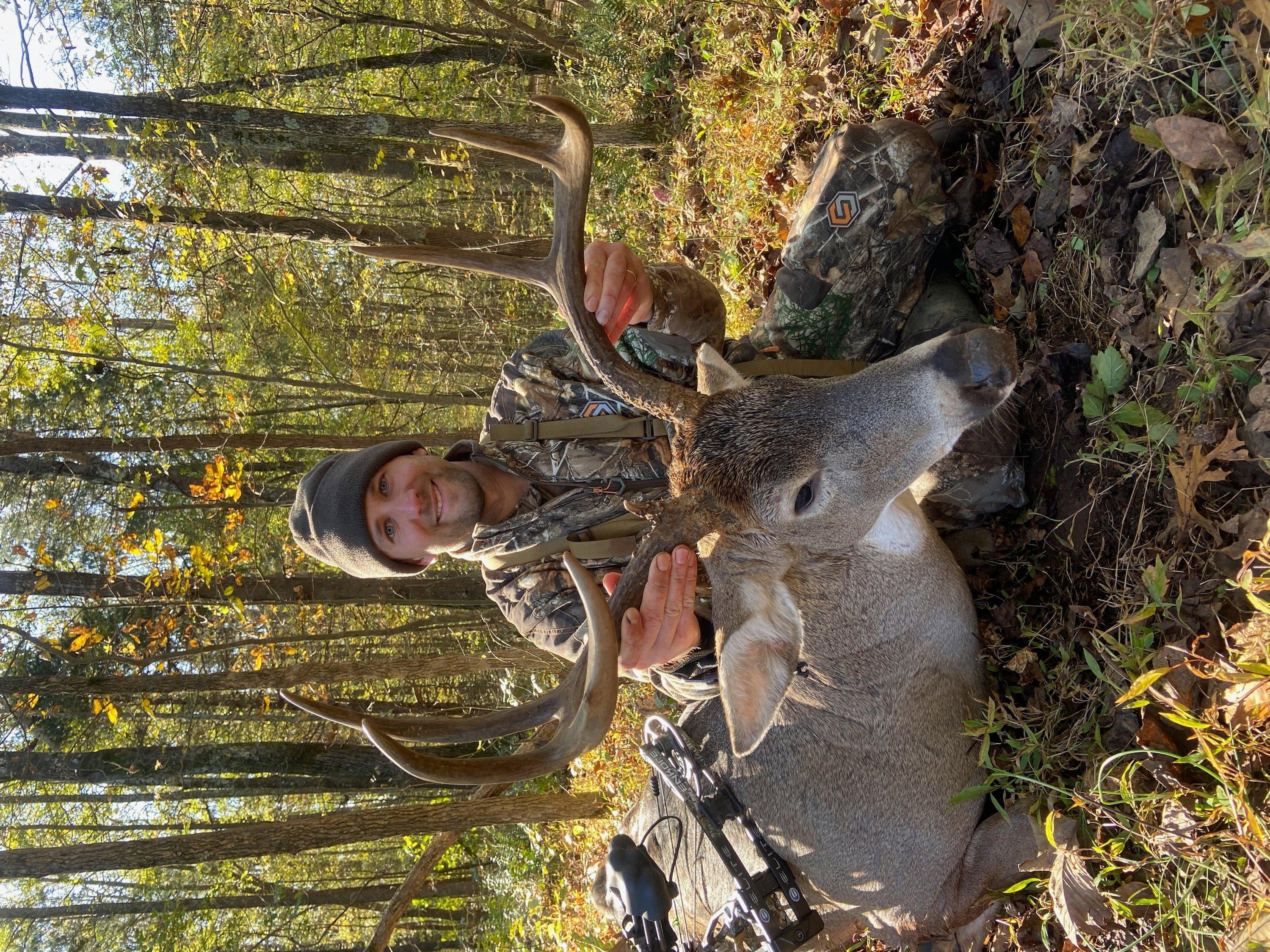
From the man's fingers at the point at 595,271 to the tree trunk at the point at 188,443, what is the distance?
5.11m

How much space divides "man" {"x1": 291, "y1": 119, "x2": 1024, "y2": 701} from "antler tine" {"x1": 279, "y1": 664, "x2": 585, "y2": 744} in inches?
30.0

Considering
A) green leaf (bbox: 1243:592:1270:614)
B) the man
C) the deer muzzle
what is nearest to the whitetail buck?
Answer: the deer muzzle

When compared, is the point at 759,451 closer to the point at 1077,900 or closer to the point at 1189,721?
the point at 1189,721

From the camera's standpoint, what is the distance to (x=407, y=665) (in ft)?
26.9

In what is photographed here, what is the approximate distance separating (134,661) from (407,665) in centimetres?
433

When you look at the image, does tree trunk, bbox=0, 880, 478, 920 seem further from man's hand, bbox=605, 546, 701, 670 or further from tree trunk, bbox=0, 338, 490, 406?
man's hand, bbox=605, 546, 701, 670

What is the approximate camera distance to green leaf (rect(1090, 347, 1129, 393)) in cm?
351

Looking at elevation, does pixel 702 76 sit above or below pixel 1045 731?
above

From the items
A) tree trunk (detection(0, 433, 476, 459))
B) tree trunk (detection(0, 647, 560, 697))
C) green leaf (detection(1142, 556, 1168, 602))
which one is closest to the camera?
green leaf (detection(1142, 556, 1168, 602))

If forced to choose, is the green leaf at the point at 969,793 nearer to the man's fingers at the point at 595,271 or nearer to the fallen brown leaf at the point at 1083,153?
the fallen brown leaf at the point at 1083,153

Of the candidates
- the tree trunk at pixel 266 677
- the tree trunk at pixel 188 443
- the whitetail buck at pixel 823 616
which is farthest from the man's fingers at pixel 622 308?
the tree trunk at pixel 188 443

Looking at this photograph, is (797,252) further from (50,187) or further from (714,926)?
(50,187)

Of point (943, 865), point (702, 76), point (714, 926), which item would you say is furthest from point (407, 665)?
point (702, 76)

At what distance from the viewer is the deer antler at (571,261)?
3.54 m
